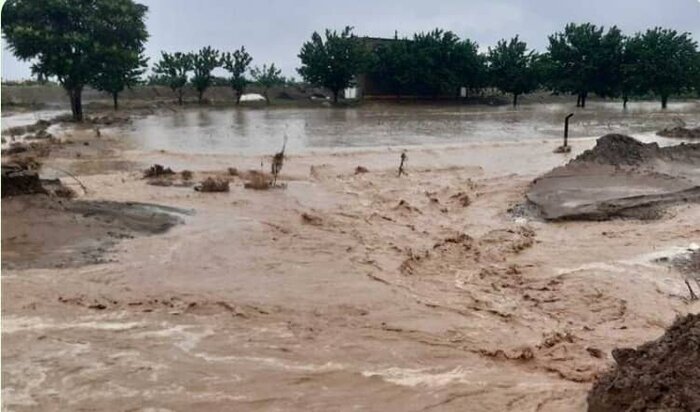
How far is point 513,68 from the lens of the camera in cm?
5169

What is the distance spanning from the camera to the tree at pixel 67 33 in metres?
30.6

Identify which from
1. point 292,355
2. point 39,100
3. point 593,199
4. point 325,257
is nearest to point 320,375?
point 292,355

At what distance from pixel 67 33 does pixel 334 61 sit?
21464 mm

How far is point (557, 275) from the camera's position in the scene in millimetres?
7629

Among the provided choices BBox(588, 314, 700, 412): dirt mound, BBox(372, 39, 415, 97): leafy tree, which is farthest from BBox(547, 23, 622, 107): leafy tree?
BBox(588, 314, 700, 412): dirt mound

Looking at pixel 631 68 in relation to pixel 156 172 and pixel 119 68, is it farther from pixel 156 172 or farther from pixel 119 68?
pixel 156 172

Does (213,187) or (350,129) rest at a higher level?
(350,129)

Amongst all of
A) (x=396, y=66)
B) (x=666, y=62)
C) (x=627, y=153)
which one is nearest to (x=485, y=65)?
(x=396, y=66)

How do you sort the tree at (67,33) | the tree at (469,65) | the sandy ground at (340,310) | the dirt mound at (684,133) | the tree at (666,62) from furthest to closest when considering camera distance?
the tree at (469,65)
the tree at (666,62)
the tree at (67,33)
the dirt mound at (684,133)
the sandy ground at (340,310)

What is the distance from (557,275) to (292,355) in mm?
3732

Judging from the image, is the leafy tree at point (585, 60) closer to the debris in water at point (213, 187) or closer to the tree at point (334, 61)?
the tree at point (334, 61)

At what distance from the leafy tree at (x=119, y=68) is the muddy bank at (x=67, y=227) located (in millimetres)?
23806

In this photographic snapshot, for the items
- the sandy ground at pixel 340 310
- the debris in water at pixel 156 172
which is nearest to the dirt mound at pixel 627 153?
the sandy ground at pixel 340 310

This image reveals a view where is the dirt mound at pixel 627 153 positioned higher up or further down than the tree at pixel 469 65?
further down
